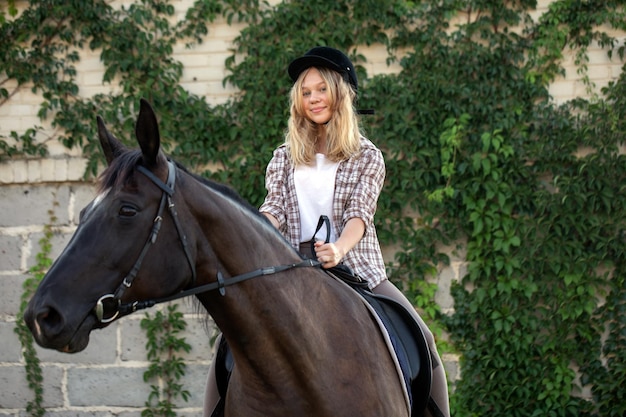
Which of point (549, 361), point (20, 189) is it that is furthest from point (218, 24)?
point (549, 361)

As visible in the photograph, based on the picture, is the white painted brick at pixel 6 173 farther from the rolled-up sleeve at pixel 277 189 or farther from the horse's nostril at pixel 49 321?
the horse's nostril at pixel 49 321

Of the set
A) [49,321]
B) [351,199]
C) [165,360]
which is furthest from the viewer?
[165,360]

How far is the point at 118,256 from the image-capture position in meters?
2.17

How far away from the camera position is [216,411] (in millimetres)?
3049

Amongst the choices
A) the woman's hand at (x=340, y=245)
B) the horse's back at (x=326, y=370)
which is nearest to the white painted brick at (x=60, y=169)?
the woman's hand at (x=340, y=245)

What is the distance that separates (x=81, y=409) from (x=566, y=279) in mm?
4122

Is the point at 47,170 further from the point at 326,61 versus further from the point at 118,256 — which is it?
the point at 118,256

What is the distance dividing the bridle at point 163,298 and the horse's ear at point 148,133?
0.05 metres

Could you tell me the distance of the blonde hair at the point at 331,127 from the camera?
130 inches

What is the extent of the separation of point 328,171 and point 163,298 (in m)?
1.27

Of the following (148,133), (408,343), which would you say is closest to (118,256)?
(148,133)

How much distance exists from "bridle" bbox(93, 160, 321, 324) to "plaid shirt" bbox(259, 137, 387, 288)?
79 centimetres

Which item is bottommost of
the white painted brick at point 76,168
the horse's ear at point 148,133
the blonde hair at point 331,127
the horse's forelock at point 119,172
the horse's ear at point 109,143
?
the horse's forelock at point 119,172

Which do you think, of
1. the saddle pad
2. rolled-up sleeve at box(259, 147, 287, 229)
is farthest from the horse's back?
rolled-up sleeve at box(259, 147, 287, 229)
